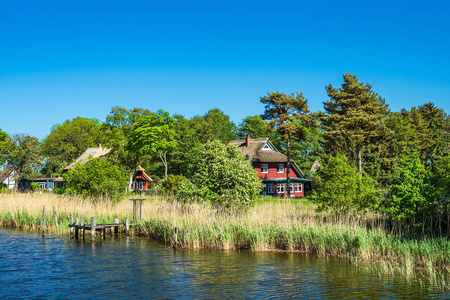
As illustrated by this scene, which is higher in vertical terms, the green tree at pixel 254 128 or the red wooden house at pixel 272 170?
the green tree at pixel 254 128

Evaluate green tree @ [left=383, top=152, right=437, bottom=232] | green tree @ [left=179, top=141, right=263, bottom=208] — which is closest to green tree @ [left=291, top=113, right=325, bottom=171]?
green tree @ [left=179, top=141, right=263, bottom=208]

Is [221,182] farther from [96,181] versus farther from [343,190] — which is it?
[96,181]

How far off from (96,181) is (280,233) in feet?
57.5

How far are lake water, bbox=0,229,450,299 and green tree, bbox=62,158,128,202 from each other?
1067 centimetres

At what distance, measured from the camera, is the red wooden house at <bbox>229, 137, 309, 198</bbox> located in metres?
60.7

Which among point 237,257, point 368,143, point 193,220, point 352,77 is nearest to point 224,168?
point 193,220

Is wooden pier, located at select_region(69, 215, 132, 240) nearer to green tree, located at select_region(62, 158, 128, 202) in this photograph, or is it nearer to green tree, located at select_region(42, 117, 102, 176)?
green tree, located at select_region(62, 158, 128, 202)

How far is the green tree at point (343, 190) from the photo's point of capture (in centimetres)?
2095

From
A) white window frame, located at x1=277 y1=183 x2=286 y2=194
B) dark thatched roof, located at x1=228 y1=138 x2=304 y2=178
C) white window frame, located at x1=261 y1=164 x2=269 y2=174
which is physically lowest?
white window frame, located at x1=277 y1=183 x2=286 y2=194

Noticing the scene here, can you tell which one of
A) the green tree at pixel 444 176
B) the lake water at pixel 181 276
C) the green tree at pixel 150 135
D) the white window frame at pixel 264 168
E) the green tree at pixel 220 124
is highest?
the green tree at pixel 220 124

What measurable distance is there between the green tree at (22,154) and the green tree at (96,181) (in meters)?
28.7

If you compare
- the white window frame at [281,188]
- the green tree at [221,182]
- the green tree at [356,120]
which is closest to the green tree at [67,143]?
the white window frame at [281,188]

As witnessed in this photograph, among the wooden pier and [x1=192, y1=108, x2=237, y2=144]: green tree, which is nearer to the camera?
the wooden pier

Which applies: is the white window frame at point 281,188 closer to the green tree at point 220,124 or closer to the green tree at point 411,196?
the green tree at point 220,124
